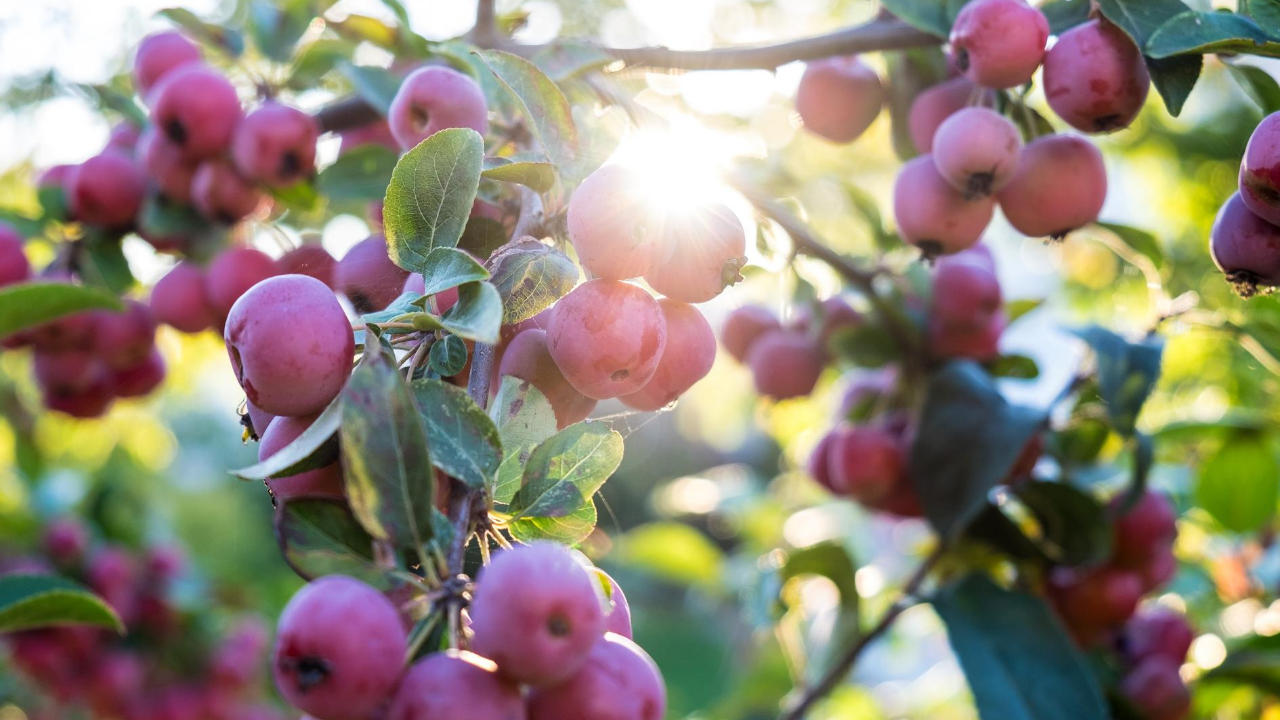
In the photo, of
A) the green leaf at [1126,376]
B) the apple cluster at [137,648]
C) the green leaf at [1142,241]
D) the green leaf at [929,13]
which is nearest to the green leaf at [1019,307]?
the green leaf at [1142,241]

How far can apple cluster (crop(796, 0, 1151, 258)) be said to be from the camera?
1.99 feet

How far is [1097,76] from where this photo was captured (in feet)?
1.97

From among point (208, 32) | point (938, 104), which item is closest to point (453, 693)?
point (938, 104)

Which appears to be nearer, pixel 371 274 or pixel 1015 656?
pixel 371 274

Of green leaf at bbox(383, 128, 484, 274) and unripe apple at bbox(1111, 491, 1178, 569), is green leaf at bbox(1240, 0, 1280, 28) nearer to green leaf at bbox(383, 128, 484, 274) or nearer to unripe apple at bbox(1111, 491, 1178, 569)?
green leaf at bbox(383, 128, 484, 274)

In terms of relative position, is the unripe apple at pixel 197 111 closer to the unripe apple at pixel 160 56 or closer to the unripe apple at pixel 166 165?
the unripe apple at pixel 166 165

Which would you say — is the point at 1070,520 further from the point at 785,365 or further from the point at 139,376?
the point at 139,376

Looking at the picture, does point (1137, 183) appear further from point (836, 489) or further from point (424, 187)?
point (424, 187)

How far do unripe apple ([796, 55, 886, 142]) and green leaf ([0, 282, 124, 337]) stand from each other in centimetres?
61

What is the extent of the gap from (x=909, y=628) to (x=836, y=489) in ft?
2.56

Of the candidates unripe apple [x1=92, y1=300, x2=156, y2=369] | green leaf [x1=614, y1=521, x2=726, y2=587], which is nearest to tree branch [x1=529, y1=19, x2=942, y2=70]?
unripe apple [x1=92, y1=300, x2=156, y2=369]

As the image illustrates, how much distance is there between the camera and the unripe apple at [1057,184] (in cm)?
66

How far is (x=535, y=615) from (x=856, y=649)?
747mm

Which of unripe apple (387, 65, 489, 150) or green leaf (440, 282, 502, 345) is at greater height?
green leaf (440, 282, 502, 345)
